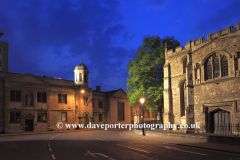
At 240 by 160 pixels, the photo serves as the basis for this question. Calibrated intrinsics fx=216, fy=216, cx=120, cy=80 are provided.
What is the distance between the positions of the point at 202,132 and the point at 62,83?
28.3 metres

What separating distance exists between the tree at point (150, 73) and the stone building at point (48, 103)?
12.0 m

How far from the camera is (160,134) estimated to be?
22172 millimetres

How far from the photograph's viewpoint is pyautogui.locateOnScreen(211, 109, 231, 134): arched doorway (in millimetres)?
19078

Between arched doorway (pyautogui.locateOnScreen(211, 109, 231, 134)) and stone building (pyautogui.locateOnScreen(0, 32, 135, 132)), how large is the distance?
27558mm

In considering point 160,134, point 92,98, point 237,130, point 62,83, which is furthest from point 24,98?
point 237,130

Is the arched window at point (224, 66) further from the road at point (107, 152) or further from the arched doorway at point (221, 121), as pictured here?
the road at point (107, 152)

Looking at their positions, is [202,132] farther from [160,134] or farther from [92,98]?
[92,98]

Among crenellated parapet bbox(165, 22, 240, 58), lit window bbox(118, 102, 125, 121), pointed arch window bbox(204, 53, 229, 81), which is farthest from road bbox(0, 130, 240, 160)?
lit window bbox(118, 102, 125, 121)

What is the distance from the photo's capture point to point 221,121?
778 inches

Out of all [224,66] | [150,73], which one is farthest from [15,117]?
[224,66]

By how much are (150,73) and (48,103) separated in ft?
61.0

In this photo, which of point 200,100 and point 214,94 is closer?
point 214,94

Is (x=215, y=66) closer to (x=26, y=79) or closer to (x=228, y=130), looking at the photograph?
(x=228, y=130)

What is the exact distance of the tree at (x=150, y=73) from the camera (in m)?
34.2
